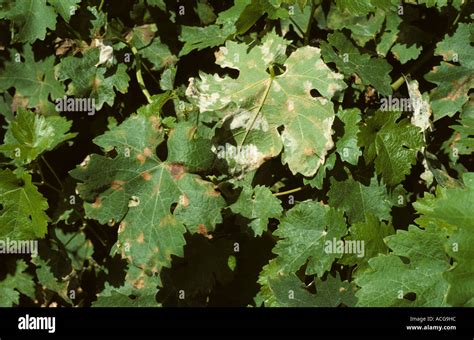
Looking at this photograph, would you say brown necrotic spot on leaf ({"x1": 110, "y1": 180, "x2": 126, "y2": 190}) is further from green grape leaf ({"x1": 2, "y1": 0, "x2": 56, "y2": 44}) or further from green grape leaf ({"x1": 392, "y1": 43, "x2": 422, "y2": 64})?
green grape leaf ({"x1": 392, "y1": 43, "x2": 422, "y2": 64})

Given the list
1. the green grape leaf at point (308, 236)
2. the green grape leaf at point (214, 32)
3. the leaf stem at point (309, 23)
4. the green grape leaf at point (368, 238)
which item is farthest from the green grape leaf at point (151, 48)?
the green grape leaf at point (368, 238)

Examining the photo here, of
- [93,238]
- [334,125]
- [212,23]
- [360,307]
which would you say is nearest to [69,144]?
[93,238]

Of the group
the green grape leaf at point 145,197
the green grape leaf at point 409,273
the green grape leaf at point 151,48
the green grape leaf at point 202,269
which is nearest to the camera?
the green grape leaf at point 409,273

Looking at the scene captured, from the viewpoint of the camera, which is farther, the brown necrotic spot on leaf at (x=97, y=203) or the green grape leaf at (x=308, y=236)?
the green grape leaf at (x=308, y=236)

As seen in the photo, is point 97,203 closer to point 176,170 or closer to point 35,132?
point 176,170


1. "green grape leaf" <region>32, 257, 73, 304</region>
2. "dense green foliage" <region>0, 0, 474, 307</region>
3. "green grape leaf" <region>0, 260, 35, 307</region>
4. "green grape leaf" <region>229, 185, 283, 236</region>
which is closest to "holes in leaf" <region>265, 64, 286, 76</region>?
"dense green foliage" <region>0, 0, 474, 307</region>

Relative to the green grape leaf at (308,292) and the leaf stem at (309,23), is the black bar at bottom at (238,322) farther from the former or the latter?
the leaf stem at (309,23)

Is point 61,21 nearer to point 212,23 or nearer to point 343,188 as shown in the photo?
point 212,23

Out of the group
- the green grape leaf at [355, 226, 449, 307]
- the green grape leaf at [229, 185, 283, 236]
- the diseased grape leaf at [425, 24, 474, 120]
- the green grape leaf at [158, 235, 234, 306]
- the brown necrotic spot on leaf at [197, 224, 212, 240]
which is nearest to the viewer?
the green grape leaf at [355, 226, 449, 307]
